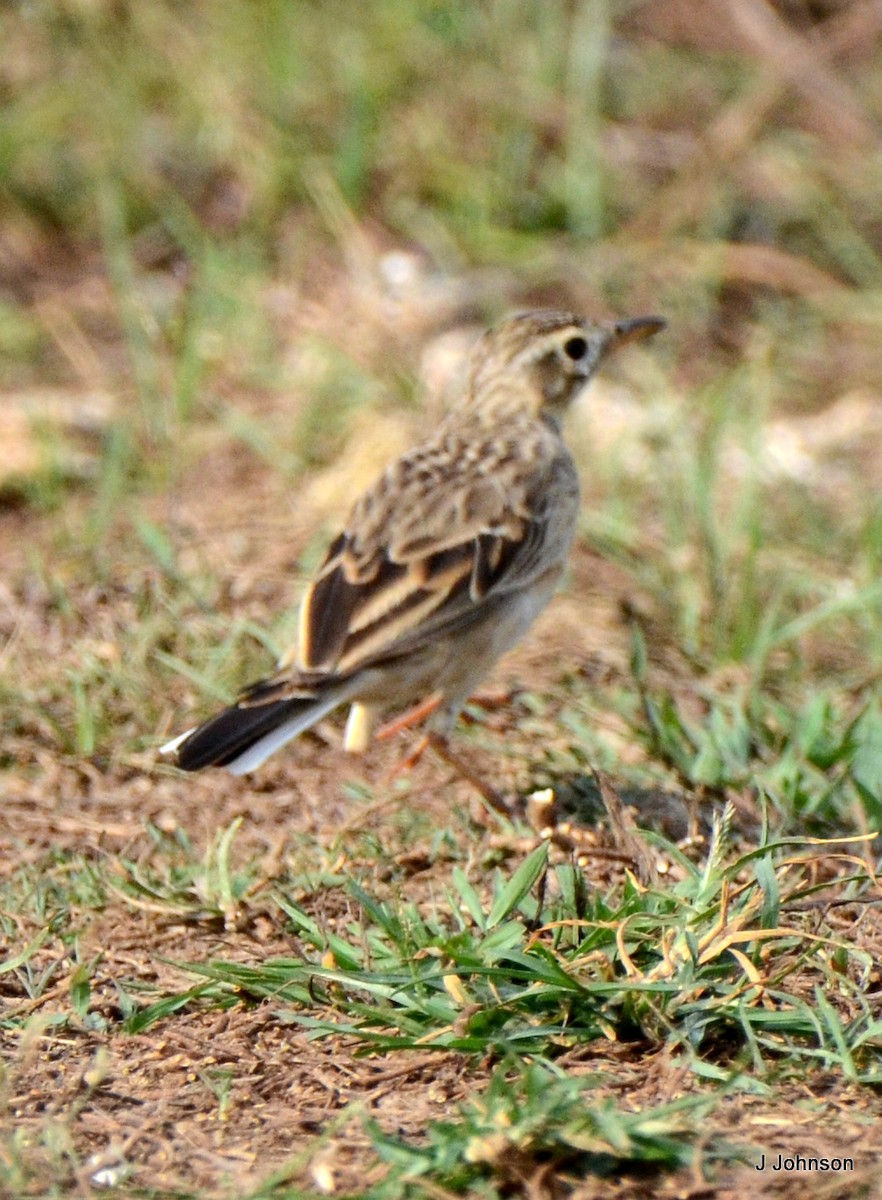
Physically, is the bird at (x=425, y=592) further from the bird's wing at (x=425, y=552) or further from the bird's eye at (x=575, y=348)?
the bird's eye at (x=575, y=348)

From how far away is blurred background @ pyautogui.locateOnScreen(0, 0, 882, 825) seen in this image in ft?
19.2

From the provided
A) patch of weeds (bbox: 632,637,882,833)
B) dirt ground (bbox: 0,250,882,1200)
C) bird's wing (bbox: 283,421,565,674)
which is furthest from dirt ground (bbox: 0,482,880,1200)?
patch of weeds (bbox: 632,637,882,833)

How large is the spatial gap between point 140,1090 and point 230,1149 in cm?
35

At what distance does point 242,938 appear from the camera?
4047 millimetres

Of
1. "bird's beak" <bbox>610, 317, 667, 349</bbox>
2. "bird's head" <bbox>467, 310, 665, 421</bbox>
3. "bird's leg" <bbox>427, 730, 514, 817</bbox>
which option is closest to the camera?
"bird's leg" <bbox>427, 730, 514, 817</bbox>

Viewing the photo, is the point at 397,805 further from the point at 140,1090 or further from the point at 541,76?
the point at 541,76

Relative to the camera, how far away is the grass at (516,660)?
3318mm

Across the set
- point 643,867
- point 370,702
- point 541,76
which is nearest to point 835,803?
point 643,867

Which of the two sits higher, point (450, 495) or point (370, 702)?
point (450, 495)

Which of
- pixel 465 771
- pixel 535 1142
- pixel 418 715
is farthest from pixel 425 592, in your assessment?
pixel 535 1142

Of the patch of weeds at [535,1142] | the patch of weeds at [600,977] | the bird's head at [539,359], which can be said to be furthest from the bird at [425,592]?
the patch of weeds at [535,1142]

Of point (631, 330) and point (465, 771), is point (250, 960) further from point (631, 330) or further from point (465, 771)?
point (631, 330)

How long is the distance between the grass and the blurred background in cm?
3

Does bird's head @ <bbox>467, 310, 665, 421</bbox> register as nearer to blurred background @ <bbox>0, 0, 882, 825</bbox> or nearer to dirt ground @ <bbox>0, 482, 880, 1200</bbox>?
blurred background @ <bbox>0, 0, 882, 825</bbox>
